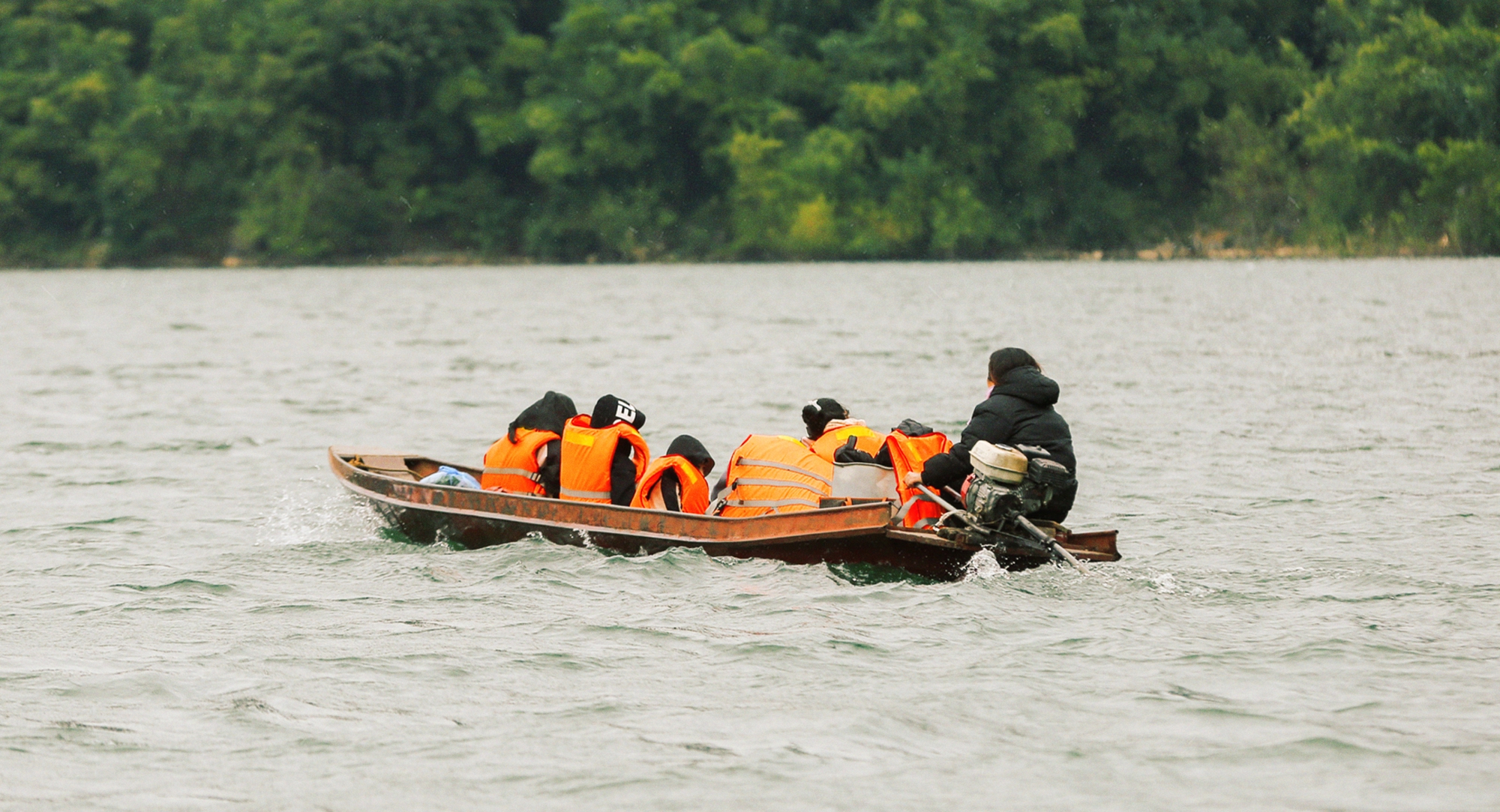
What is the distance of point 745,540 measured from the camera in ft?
37.3

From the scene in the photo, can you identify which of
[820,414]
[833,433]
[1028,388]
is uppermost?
[1028,388]

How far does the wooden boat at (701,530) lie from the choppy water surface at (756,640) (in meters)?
0.13

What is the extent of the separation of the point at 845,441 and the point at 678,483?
1206mm

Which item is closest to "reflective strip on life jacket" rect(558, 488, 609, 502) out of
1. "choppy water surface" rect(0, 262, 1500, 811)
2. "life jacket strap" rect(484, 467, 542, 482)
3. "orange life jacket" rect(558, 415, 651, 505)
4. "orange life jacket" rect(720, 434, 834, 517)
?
"orange life jacket" rect(558, 415, 651, 505)

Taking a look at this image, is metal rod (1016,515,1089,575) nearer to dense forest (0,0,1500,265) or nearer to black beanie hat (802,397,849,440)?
black beanie hat (802,397,849,440)

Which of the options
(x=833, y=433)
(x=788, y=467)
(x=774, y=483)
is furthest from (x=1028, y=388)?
(x=774, y=483)

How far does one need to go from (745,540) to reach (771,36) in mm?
70032

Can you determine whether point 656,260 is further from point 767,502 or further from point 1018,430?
point 1018,430

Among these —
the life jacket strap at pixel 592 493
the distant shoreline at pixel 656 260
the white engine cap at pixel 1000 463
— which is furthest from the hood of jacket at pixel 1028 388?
the distant shoreline at pixel 656 260

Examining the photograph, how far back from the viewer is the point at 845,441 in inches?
456

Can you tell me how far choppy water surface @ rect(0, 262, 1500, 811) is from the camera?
783 centimetres

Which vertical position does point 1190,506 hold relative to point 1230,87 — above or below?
below

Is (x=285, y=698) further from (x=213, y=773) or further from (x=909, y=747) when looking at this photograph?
(x=909, y=747)

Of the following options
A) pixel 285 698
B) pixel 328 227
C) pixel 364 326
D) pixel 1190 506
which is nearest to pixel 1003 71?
pixel 328 227
